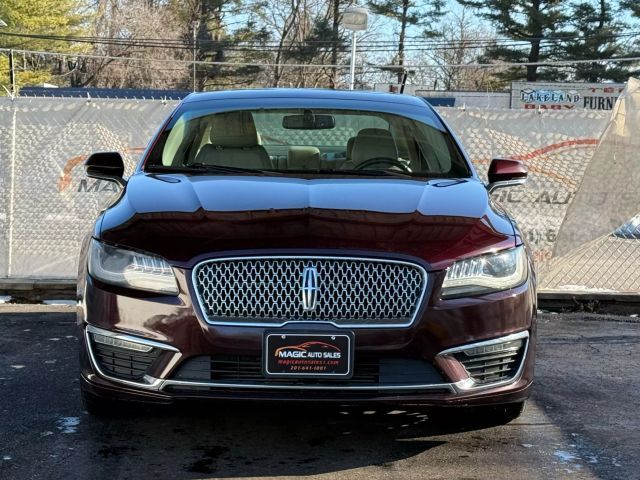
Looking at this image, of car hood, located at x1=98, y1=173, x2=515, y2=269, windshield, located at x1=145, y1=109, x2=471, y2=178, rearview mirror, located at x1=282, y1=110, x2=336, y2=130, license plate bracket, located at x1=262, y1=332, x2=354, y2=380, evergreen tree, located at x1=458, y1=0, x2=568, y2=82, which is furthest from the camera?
evergreen tree, located at x1=458, y1=0, x2=568, y2=82

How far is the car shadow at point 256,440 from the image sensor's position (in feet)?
11.2

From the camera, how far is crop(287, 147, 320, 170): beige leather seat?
184 inches

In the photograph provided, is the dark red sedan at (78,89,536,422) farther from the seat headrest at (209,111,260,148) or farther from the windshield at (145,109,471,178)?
the seat headrest at (209,111,260,148)

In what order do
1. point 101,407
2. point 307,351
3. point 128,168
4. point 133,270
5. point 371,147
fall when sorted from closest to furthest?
point 307,351, point 133,270, point 101,407, point 371,147, point 128,168

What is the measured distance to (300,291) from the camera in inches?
125

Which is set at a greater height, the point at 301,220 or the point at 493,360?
the point at 301,220

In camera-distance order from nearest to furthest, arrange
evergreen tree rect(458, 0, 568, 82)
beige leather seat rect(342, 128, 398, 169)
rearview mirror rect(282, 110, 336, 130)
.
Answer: beige leather seat rect(342, 128, 398, 169) < rearview mirror rect(282, 110, 336, 130) < evergreen tree rect(458, 0, 568, 82)

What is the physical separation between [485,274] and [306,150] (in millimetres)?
1748

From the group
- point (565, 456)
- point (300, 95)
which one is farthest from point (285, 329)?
point (300, 95)

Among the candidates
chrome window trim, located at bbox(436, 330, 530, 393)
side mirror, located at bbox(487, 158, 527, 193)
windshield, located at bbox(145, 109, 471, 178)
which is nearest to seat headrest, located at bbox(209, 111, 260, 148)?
windshield, located at bbox(145, 109, 471, 178)

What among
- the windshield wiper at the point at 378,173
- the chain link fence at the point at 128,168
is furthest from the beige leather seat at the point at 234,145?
the chain link fence at the point at 128,168

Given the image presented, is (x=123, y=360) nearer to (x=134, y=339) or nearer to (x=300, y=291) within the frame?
(x=134, y=339)

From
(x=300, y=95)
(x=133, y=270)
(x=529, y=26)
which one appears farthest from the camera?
(x=529, y=26)

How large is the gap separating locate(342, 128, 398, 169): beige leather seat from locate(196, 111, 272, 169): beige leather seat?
19.0 inches
